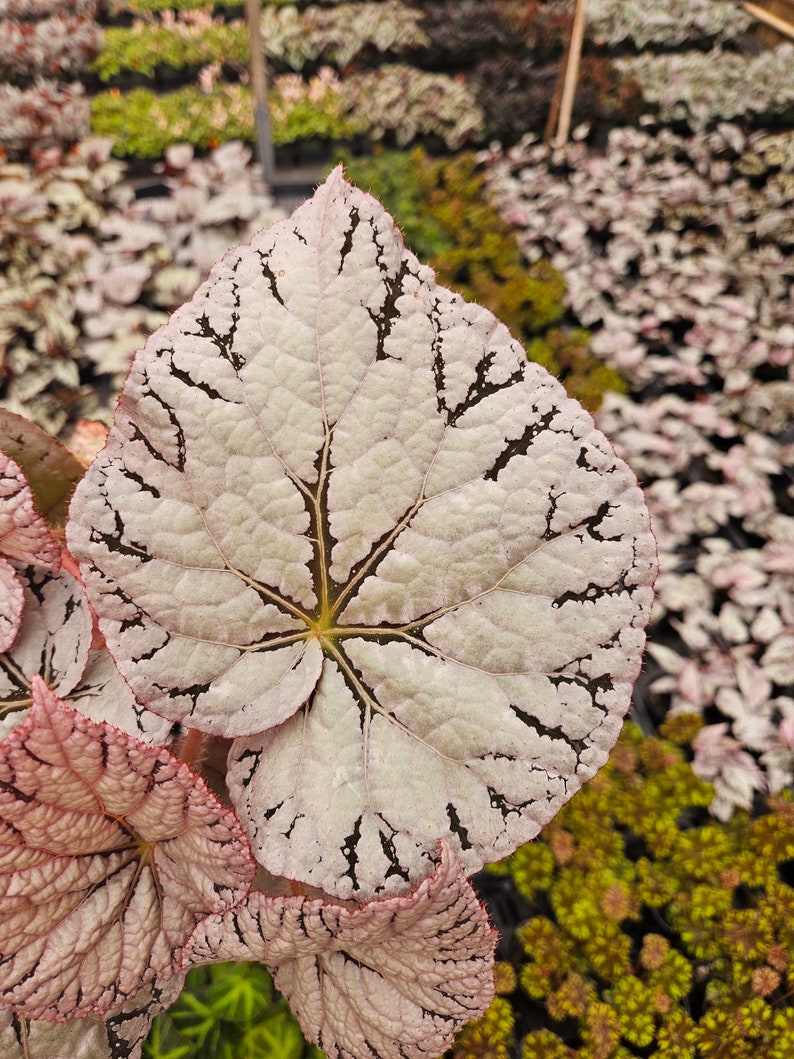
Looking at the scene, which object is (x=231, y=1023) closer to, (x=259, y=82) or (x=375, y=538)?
(x=375, y=538)

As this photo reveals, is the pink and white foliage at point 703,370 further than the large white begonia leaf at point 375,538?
Yes

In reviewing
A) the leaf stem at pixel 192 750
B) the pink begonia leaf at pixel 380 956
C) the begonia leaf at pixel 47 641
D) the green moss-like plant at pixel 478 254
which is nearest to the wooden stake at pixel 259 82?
the green moss-like plant at pixel 478 254

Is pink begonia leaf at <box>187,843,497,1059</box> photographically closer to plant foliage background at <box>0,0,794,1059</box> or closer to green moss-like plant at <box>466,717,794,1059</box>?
plant foliage background at <box>0,0,794,1059</box>

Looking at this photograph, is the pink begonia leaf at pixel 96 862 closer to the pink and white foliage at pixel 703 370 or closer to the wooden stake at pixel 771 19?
the pink and white foliage at pixel 703 370

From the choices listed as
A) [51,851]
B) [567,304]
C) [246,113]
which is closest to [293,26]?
[246,113]

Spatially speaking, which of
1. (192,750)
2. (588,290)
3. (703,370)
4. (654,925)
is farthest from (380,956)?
(588,290)

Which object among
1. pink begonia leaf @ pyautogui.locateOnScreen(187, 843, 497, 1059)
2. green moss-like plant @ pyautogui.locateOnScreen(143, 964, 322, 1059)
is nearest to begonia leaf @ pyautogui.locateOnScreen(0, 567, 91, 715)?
pink begonia leaf @ pyautogui.locateOnScreen(187, 843, 497, 1059)

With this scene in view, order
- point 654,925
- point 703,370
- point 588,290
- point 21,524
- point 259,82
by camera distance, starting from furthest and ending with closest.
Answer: point 588,290 → point 703,370 → point 259,82 → point 654,925 → point 21,524

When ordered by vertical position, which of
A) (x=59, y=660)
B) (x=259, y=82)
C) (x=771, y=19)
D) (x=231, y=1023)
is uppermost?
(x=771, y=19)
